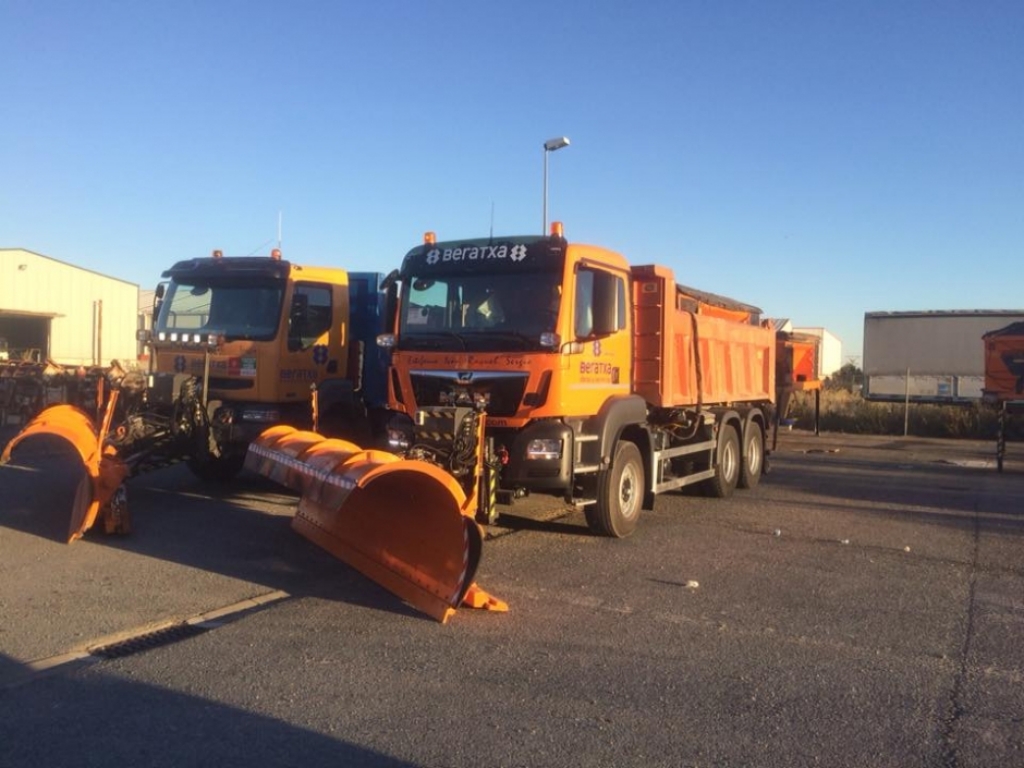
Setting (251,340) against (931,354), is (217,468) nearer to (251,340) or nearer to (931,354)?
(251,340)

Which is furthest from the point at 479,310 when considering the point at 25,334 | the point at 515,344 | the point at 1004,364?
the point at 25,334

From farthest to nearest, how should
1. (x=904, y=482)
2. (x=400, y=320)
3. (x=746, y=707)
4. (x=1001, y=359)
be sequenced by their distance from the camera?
(x=1001, y=359)
(x=904, y=482)
(x=400, y=320)
(x=746, y=707)

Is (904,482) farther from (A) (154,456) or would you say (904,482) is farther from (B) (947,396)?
(B) (947,396)

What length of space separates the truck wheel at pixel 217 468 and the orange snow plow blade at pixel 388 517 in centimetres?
436

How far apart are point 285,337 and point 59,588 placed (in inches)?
198

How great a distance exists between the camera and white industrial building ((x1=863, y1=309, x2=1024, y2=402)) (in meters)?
33.3

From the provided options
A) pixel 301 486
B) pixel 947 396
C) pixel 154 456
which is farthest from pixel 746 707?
pixel 947 396

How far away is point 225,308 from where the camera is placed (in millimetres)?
12328

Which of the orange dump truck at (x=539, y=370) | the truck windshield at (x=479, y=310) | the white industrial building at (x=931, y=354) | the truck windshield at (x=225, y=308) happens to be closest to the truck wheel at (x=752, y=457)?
the orange dump truck at (x=539, y=370)

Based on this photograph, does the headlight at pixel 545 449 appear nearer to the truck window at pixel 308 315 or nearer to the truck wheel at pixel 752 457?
the truck window at pixel 308 315

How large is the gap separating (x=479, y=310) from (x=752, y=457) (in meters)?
6.87

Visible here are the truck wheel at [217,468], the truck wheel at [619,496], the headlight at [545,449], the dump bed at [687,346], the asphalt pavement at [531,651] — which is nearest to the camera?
the asphalt pavement at [531,651]

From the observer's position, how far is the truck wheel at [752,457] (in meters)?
14.1

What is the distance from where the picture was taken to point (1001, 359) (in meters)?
24.5
